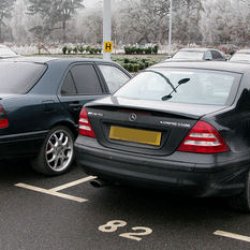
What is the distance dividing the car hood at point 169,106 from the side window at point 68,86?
56.3 inches

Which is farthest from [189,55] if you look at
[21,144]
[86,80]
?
[21,144]

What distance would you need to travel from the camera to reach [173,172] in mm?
4312

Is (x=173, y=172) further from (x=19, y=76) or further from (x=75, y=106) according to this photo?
(x=19, y=76)

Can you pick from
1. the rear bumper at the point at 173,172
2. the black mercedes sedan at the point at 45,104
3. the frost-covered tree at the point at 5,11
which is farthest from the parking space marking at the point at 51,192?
the frost-covered tree at the point at 5,11

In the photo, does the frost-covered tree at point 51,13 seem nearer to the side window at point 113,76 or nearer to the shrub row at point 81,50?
the shrub row at point 81,50

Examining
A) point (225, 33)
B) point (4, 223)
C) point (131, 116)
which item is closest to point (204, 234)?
point (131, 116)

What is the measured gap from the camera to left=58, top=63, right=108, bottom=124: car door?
20.9 feet

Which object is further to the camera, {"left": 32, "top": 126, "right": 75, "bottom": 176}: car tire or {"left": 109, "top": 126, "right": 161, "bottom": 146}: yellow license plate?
{"left": 32, "top": 126, "right": 75, "bottom": 176}: car tire

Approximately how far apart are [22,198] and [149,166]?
1.67 meters

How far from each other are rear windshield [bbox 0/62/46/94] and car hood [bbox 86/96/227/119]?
1327mm

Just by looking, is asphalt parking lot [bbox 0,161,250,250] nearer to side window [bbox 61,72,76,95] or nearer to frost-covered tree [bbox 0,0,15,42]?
side window [bbox 61,72,76,95]

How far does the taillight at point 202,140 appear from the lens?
4.32 m

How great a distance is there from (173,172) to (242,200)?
0.93 meters

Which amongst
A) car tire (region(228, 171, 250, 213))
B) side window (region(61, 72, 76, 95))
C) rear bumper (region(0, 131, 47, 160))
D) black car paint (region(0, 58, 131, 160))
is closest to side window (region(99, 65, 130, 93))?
black car paint (region(0, 58, 131, 160))
